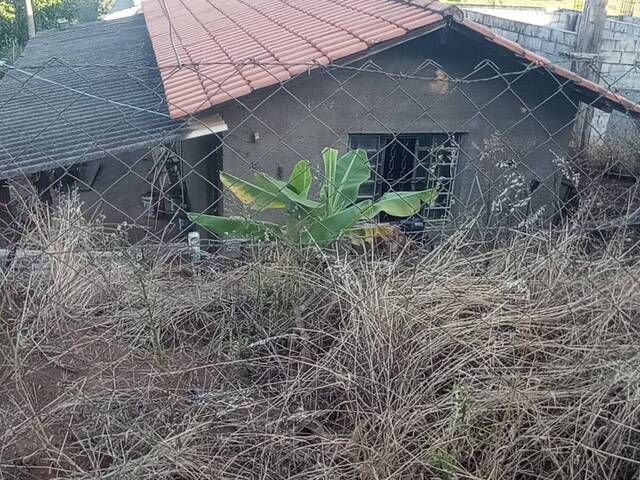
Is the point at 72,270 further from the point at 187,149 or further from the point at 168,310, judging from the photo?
the point at 187,149

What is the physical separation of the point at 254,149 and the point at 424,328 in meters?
4.60

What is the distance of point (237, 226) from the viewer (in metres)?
3.28

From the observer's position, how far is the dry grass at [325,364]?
76.2 inches

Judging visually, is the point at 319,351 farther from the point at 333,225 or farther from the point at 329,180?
the point at 329,180

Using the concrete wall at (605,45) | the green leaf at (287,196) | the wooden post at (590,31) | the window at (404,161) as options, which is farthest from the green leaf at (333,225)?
the concrete wall at (605,45)

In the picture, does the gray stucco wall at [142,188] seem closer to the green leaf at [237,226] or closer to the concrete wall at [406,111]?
the concrete wall at [406,111]

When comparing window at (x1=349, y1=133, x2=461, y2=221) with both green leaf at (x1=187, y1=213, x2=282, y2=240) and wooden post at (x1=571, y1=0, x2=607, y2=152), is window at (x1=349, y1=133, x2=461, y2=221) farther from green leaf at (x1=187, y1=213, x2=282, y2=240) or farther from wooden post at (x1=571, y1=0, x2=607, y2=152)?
green leaf at (x1=187, y1=213, x2=282, y2=240)

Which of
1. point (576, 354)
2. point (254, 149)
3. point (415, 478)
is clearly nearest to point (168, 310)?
point (415, 478)

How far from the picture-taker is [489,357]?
7.12 feet

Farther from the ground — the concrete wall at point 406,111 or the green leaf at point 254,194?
the green leaf at point 254,194

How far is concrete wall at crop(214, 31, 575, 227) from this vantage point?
6.43 meters

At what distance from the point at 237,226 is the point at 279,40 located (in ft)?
13.6

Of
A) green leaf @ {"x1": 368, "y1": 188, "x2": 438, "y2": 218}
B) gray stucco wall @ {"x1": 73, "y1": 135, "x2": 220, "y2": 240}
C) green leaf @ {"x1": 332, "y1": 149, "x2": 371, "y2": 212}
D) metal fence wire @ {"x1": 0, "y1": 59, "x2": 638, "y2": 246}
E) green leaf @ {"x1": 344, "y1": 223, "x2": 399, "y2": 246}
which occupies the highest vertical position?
green leaf @ {"x1": 332, "y1": 149, "x2": 371, "y2": 212}

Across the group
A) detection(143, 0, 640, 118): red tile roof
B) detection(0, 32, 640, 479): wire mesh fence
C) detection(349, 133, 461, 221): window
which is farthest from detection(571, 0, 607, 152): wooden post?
detection(0, 32, 640, 479): wire mesh fence
